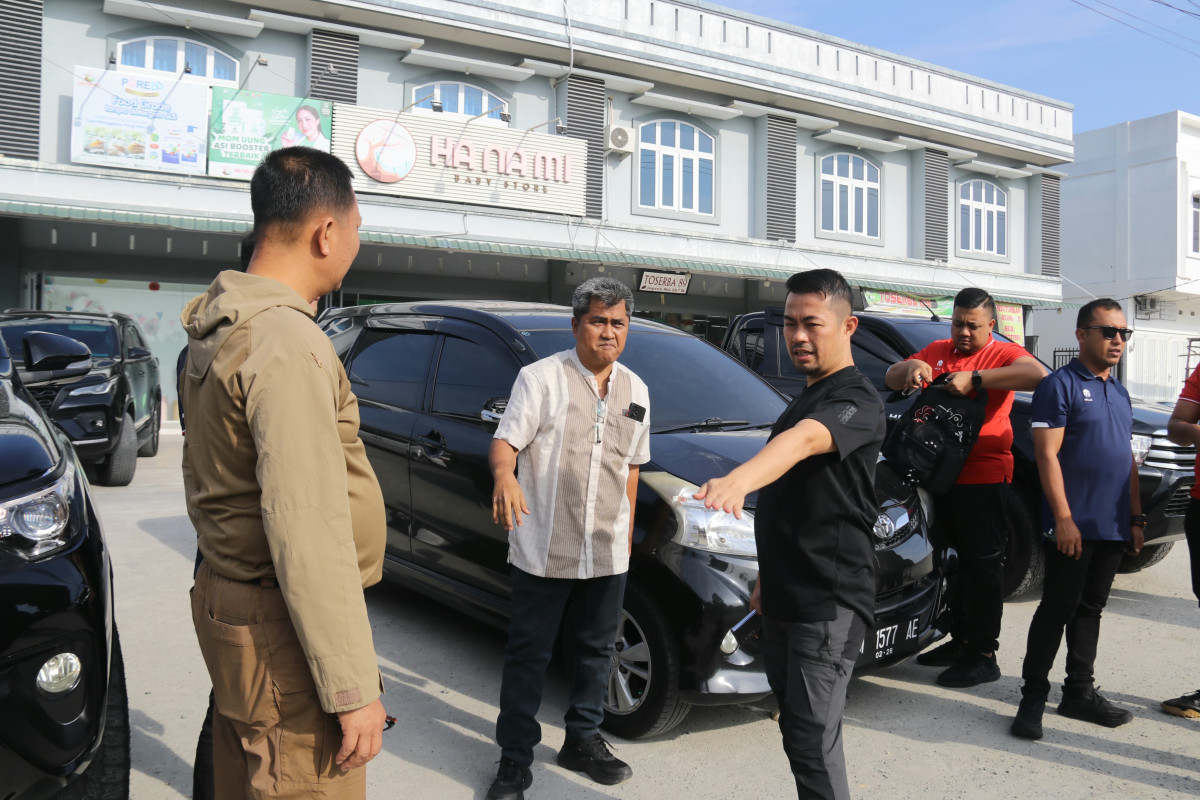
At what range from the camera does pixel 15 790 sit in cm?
231

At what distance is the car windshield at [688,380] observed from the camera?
4.42m

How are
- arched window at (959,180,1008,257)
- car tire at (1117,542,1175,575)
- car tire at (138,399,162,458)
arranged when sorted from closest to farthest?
car tire at (1117,542,1175,575) → car tire at (138,399,162,458) → arched window at (959,180,1008,257)

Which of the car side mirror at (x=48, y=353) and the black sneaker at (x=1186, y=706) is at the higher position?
the car side mirror at (x=48, y=353)

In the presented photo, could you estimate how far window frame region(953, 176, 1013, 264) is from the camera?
938 inches

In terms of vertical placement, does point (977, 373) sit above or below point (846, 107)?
below

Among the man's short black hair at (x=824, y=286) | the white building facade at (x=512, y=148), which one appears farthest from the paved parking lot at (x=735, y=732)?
the white building facade at (x=512, y=148)

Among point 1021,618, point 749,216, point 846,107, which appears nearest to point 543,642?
point 1021,618

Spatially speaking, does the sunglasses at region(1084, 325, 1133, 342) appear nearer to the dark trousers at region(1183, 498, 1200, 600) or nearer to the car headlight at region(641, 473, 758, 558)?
the dark trousers at region(1183, 498, 1200, 600)

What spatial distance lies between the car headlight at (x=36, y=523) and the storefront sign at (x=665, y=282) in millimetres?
17071

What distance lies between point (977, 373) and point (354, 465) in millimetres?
3294

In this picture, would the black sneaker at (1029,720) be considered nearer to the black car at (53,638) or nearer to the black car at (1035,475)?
the black car at (1035,475)

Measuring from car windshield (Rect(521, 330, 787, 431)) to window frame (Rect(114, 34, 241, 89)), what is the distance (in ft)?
42.9

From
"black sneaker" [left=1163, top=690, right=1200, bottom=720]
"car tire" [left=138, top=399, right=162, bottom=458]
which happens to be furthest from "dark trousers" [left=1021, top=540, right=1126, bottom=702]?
"car tire" [left=138, top=399, right=162, bottom=458]

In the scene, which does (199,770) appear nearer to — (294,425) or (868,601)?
(294,425)
